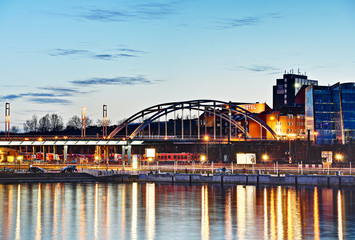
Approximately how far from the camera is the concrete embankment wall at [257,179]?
8134 cm

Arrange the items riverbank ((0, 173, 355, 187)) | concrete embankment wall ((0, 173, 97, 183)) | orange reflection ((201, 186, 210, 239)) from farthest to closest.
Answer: concrete embankment wall ((0, 173, 97, 183)), riverbank ((0, 173, 355, 187)), orange reflection ((201, 186, 210, 239))

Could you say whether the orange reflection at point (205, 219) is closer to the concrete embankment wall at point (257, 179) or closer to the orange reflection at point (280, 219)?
the orange reflection at point (280, 219)

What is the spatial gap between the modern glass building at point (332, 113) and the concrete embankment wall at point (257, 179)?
106612 millimetres

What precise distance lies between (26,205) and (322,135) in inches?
5968

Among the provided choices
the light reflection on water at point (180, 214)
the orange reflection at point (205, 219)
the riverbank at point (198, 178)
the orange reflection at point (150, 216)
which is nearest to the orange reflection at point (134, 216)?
the light reflection on water at point (180, 214)

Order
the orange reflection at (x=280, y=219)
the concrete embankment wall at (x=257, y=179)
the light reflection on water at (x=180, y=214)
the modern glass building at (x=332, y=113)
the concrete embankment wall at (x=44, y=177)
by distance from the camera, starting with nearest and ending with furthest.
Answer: the orange reflection at (x=280, y=219), the light reflection on water at (x=180, y=214), the concrete embankment wall at (x=257, y=179), the concrete embankment wall at (x=44, y=177), the modern glass building at (x=332, y=113)

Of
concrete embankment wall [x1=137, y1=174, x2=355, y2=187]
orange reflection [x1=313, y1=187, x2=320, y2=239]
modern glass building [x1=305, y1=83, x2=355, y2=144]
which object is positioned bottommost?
orange reflection [x1=313, y1=187, x2=320, y2=239]

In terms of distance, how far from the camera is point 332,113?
196m

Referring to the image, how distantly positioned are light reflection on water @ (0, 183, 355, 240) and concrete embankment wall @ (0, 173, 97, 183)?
27.4 metres

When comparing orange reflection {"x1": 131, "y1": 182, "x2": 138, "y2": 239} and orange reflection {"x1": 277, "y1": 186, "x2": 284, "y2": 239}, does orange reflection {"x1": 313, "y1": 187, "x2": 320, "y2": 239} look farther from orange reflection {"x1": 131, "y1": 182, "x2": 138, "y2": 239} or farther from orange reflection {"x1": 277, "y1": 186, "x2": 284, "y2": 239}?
orange reflection {"x1": 131, "y1": 182, "x2": 138, "y2": 239}

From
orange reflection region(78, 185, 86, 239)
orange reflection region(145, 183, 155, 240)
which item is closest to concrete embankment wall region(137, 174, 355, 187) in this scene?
orange reflection region(145, 183, 155, 240)

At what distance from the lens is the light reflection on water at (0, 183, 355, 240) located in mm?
39281

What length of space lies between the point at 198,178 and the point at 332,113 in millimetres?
111466

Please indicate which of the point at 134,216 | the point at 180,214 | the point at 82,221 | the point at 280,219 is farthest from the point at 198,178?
the point at 82,221
